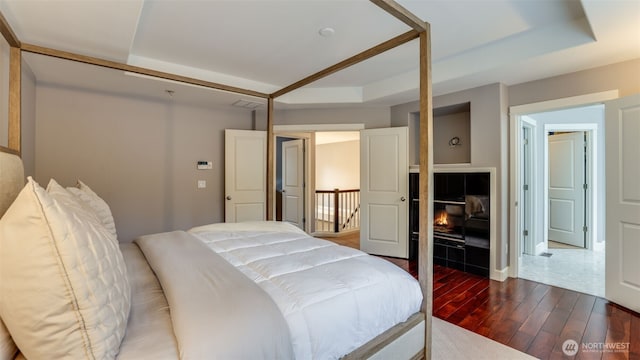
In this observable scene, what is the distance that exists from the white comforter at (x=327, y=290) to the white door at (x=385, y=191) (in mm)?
2527

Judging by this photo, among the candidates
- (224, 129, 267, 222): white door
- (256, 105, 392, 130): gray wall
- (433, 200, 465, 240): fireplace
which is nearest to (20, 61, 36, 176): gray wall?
(224, 129, 267, 222): white door

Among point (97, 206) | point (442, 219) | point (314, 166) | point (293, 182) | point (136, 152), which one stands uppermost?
point (136, 152)

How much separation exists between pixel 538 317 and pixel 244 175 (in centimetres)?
387

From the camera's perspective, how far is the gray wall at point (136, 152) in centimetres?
344

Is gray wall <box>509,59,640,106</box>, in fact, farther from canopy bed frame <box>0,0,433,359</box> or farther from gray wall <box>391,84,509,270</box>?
canopy bed frame <box>0,0,433,359</box>

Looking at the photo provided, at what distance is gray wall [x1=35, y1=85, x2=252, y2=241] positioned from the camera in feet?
11.3

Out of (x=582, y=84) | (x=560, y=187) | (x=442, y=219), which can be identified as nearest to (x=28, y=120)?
(x=442, y=219)

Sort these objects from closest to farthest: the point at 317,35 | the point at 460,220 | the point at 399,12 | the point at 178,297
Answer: the point at 178,297
the point at 399,12
the point at 317,35
the point at 460,220

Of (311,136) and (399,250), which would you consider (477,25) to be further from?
(311,136)

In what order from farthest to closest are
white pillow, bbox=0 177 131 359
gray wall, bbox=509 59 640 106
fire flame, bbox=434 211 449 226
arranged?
1. fire flame, bbox=434 211 449 226
2. gray wall, bbox=509 59 640 106
3. white pillow, bbox=0 177 131 359

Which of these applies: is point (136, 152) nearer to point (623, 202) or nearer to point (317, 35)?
point (317, 35)

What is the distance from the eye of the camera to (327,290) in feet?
4.17

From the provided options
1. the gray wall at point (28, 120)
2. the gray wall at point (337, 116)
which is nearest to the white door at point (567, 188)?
the gray wall at point (337, 116)

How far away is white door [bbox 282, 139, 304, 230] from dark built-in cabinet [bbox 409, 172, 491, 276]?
89.4 inches
